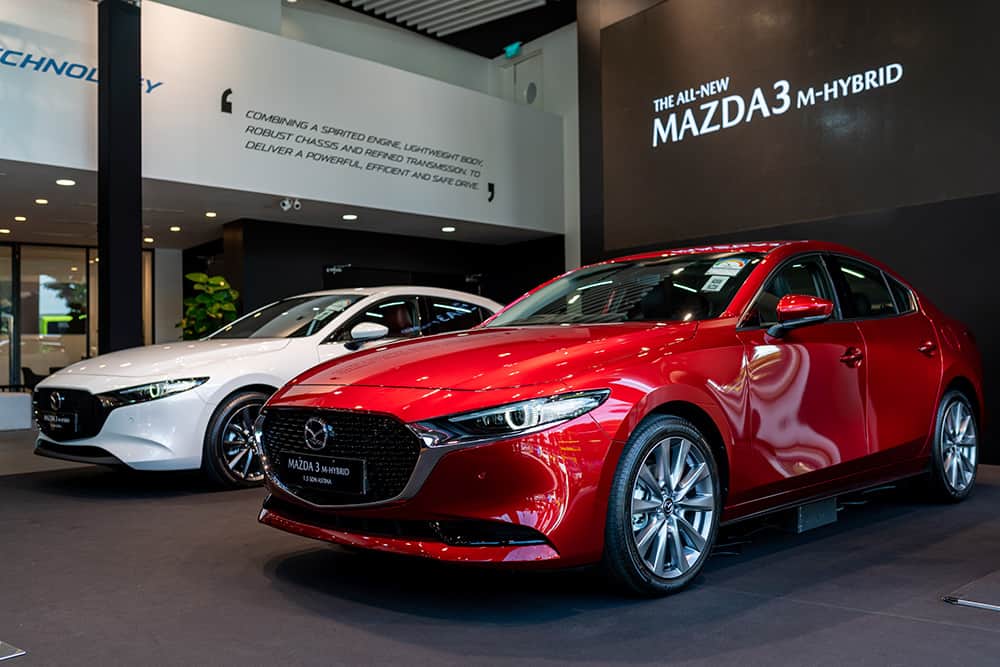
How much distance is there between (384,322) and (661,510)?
3.71 meters

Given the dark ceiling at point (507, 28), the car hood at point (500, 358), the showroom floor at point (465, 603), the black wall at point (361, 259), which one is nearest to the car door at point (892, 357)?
the showroom floor at point (465, 603)

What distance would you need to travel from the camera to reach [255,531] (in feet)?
14.4

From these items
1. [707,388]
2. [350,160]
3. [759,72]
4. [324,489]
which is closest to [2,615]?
[324,489]

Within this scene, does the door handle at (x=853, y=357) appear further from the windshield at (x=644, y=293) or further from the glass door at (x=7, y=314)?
the glass door at (x=7, y=314)

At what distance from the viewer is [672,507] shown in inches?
123

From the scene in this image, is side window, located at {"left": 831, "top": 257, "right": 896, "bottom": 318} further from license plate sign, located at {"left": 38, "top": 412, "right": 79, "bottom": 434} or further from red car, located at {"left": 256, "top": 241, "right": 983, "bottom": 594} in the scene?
license plate sign, located at {"left": 38, "top": 412, "right": 79, "bottom": 434}

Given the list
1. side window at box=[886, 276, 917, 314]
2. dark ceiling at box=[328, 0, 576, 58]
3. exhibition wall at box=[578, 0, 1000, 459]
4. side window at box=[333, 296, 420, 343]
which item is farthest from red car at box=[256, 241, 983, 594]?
dark ceiling at box=[328, 0, 576, 58]

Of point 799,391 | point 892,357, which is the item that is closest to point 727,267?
point 799,391

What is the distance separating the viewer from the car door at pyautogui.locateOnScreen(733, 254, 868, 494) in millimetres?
3496

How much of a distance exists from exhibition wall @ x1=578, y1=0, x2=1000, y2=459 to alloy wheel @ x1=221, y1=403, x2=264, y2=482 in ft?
16.1

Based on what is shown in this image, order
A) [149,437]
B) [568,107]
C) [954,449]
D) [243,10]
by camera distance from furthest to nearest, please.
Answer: [568,107]
[243,10]
[149,437]
[954,449]

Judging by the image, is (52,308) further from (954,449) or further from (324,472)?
(954,449)

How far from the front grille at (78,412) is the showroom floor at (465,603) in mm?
878

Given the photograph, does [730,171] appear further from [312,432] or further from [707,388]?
[312,432]
